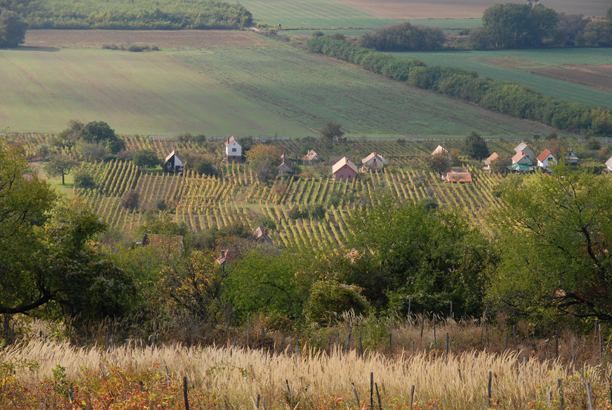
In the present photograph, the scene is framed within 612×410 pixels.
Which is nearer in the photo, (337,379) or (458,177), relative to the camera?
(337,379)

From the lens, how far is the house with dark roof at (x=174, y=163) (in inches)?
2837

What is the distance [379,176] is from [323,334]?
59012 mm

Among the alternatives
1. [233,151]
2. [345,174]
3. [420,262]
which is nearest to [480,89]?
[345,174]

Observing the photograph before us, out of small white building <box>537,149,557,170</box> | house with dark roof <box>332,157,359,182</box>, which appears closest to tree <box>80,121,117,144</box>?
house with dark roof <box>332,157,359,182</box>

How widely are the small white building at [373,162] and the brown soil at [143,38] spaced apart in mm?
75120

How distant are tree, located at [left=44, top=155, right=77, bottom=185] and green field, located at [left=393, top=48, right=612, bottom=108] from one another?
265 ft

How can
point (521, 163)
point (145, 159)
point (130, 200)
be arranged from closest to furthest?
point (130, 200) → point (145, 159) → point (521, 163)

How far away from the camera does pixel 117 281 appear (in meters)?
13.0

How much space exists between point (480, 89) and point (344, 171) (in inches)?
1973

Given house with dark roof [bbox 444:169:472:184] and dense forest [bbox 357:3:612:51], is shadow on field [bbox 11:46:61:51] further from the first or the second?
house with dark roof [bbox 444:169:472:184]

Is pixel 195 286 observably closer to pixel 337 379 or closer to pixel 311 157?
pixel 337 379

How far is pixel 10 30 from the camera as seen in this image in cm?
13275

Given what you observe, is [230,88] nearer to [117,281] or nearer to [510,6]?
[510,6]

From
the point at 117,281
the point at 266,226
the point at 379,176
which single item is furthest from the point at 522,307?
the point at 379,176
